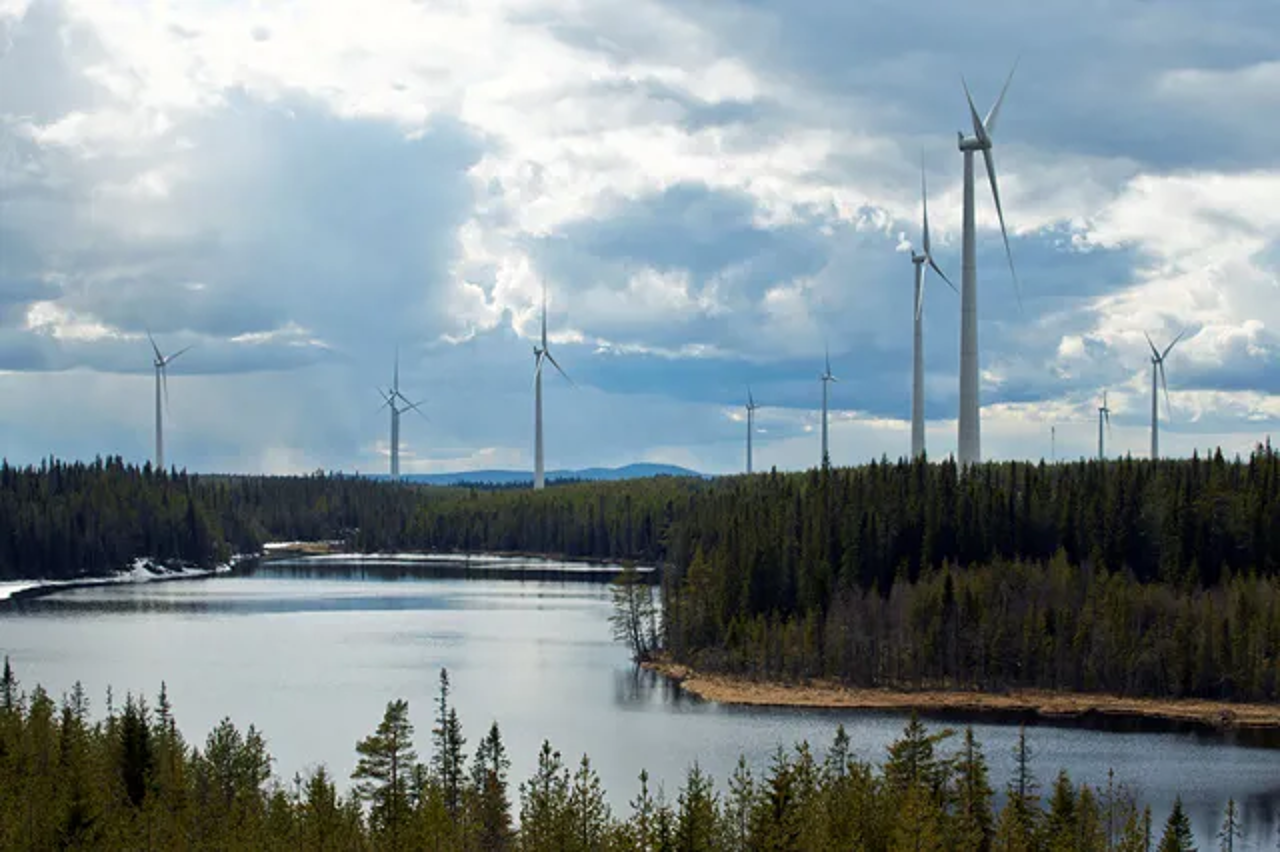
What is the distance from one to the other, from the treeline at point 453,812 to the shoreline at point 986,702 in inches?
1953

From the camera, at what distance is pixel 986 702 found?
13188 centimetres

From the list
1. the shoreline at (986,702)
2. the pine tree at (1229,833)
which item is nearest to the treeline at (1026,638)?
the shoreline at (986,702)

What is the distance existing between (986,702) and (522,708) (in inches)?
1599

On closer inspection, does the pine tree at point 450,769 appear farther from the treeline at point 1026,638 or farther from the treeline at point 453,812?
the treeline at point 1026,638

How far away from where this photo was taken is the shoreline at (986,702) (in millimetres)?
125938

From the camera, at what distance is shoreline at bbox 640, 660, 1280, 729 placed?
12594 centimetres

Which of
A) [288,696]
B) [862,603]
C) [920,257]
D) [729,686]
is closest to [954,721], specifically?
[729,686]

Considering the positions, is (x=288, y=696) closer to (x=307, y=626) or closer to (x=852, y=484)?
(x=307, y=626)

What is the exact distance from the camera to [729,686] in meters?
134

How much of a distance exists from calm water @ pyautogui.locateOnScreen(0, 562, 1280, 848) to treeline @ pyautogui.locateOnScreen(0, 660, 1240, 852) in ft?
46.4

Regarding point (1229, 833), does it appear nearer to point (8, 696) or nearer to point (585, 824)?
point (585, 824)

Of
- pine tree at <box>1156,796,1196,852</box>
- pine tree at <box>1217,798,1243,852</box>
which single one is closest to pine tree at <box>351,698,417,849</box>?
pine tree at <box>1156,796,1196,852</box>

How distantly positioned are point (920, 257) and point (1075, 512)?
43.4 m

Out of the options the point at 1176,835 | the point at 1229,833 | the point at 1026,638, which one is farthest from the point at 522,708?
the point at 1176,835
